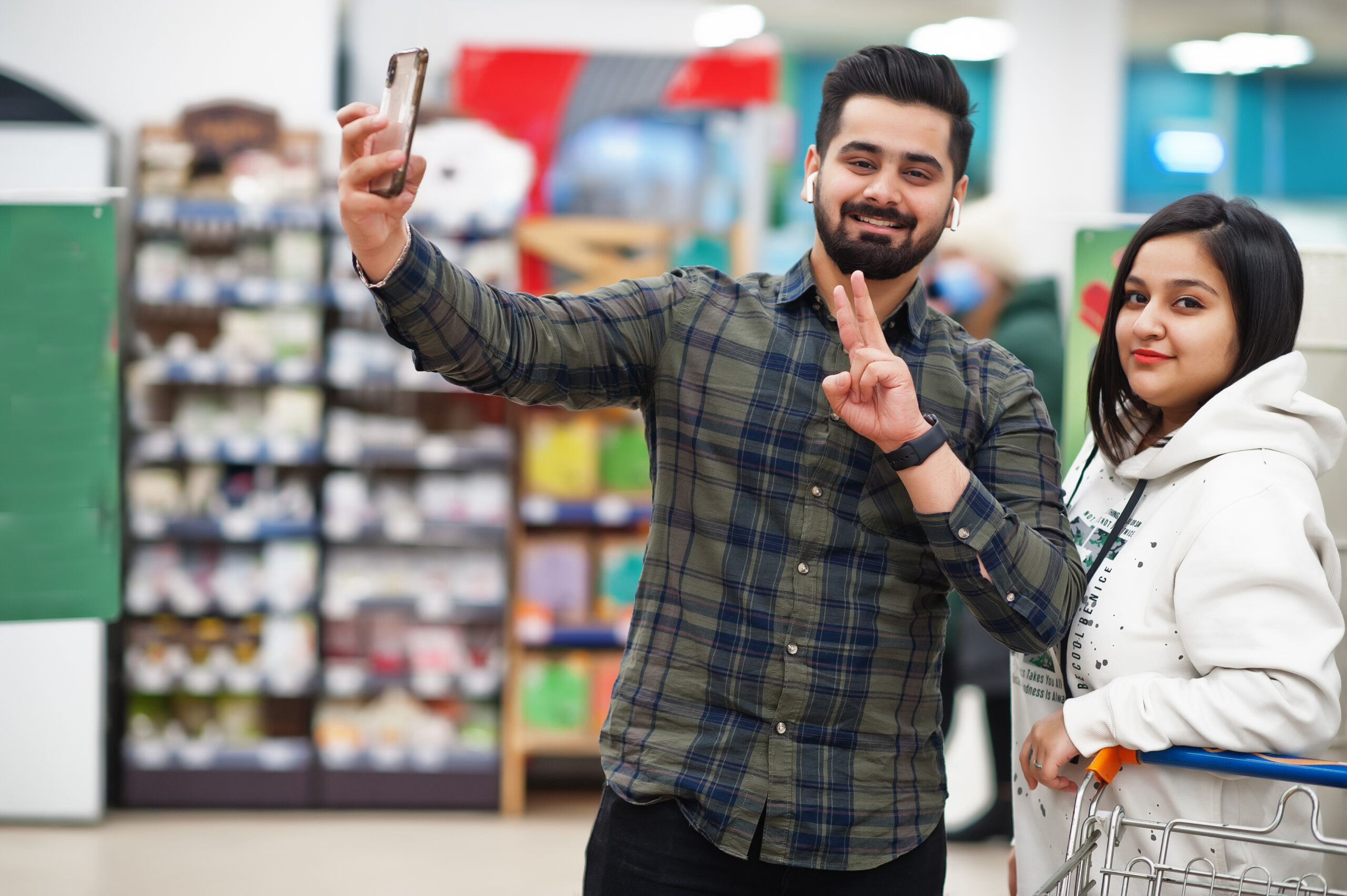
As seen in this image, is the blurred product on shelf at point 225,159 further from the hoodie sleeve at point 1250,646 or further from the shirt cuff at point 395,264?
the hoodie sleeve at point 1250,646

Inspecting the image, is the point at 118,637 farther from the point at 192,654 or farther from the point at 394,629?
the point at 394,629

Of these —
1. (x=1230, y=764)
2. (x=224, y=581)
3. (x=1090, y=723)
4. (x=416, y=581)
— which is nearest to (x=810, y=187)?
(x=1090, y=723)

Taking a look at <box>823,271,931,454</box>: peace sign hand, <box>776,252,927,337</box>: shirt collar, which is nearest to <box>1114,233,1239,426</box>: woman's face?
<box>776,252,927,337</box>: shirt collar

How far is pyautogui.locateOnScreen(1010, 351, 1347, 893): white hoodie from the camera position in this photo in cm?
146

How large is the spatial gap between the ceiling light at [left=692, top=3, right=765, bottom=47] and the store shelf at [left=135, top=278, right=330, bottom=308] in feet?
15.5

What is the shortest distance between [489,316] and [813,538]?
1.65 feet

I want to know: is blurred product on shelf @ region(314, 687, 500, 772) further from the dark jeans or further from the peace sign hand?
the peace sign hand

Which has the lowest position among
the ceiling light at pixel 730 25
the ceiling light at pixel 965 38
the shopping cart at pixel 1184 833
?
the shopping cart at pixel 1184 833

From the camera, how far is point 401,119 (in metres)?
1.34

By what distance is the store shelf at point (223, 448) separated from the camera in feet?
14.4

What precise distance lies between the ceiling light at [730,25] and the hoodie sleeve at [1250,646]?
737 centimetres

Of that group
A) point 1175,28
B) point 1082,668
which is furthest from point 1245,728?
point 1175,28

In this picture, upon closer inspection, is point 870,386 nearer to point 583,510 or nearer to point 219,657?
point 583,510

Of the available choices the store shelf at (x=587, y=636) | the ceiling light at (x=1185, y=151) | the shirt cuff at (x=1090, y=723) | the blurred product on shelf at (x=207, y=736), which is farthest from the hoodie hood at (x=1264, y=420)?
the ceiling light at (x=1185, y=151)
